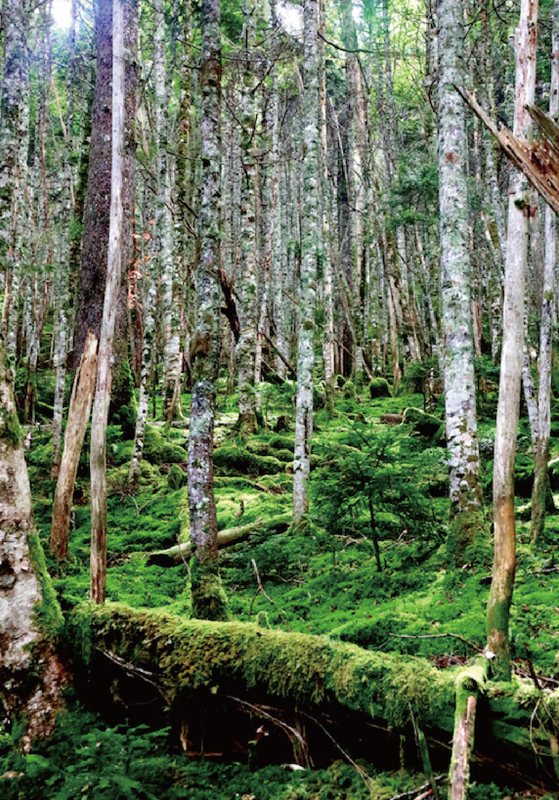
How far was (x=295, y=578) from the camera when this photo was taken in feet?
19.7

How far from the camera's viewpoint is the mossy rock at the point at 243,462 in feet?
32.3

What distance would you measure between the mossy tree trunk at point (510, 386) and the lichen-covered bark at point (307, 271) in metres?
4.13

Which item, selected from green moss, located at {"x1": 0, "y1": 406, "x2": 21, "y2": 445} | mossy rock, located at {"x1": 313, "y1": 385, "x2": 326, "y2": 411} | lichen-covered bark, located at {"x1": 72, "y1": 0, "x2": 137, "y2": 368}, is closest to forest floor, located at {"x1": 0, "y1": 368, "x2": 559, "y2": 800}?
green moss, located at {"x1": 0, "y1": 406, "x2": 21, "y2": 445}

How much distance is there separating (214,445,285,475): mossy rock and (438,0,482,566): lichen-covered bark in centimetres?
459

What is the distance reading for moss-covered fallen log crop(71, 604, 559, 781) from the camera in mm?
2461

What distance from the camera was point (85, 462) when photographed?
837 cm

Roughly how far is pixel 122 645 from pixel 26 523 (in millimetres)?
997

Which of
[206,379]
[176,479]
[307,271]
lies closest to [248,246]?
[307,271]

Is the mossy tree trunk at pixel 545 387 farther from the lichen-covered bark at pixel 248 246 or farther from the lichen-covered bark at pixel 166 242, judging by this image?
the lichen-covered bark at pixel 166 242

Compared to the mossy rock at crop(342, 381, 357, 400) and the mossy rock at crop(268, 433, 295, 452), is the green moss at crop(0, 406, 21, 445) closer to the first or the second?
the mossy rock at crop(268, 433, 295, 452)

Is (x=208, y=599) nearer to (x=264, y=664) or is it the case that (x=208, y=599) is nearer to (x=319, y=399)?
(x=264, y=664)

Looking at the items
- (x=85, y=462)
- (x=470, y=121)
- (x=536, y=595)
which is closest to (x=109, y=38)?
(x=85, y=462)

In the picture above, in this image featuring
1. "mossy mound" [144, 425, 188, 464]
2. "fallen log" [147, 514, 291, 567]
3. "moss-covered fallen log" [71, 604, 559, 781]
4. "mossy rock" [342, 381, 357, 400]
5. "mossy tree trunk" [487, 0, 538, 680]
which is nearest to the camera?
"moss-covered fallen log" [71, 604, 559, 781]

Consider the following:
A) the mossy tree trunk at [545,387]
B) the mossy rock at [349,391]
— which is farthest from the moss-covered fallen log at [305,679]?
the mossy rock at [349,391]
